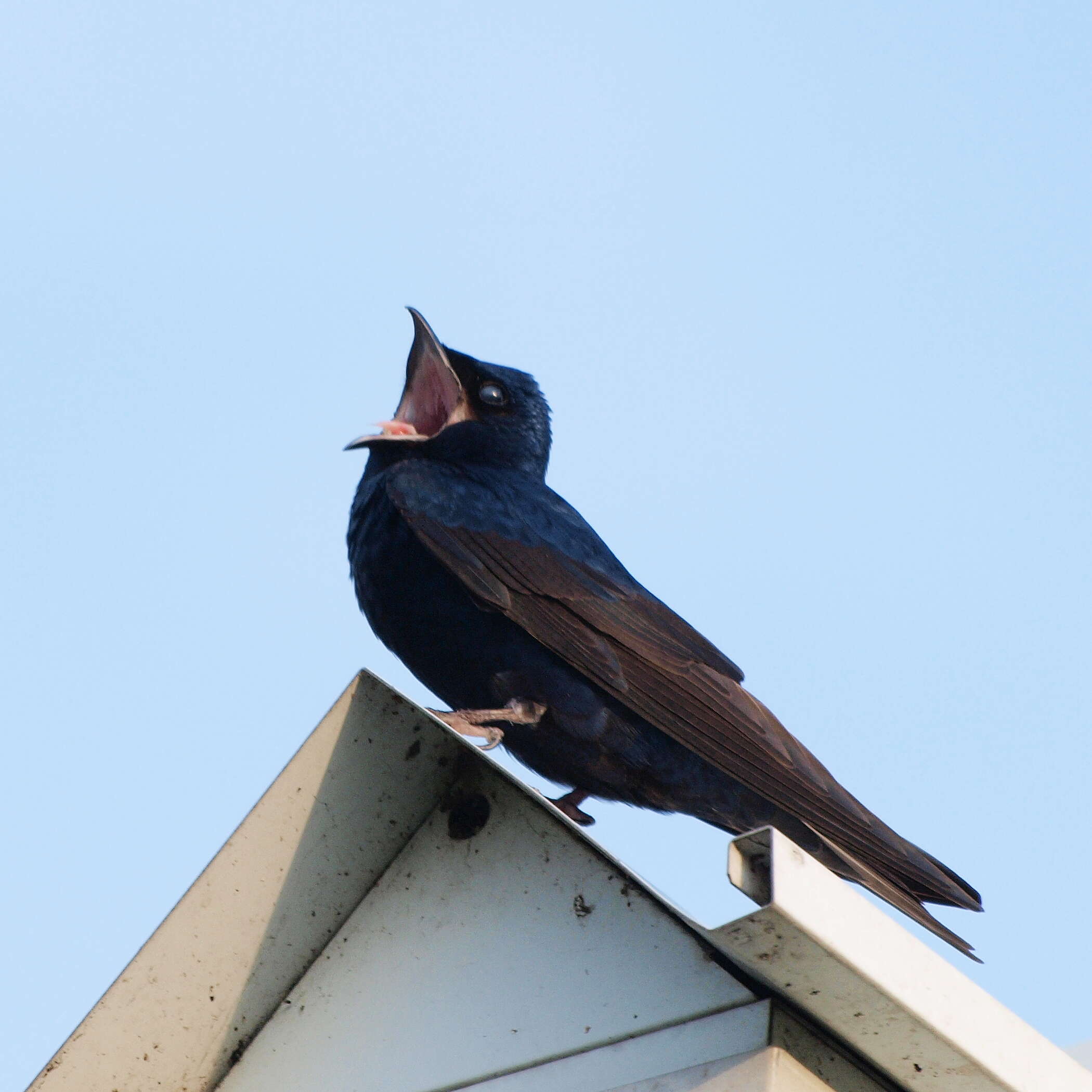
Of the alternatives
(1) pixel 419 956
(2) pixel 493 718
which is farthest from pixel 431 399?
(1) pixel 419 956

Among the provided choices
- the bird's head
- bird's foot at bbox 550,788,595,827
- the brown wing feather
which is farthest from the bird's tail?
the bird's head

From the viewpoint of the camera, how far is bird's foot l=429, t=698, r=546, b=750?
10.3 ft

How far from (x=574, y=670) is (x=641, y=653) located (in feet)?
0.55

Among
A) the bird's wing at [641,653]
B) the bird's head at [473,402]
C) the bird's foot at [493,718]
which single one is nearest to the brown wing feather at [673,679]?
the bird's wing at [641,653]

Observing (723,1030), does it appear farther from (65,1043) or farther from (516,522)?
(516,522)

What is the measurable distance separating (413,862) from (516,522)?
1.30 metres

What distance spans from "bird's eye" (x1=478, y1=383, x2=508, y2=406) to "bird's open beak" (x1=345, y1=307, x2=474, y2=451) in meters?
0.04

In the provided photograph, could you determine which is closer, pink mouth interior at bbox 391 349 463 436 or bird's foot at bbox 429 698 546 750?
bird's foot at bbox 429 698 546 750

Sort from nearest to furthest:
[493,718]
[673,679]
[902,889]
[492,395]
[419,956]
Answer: [419,956] < [902,889] < [493,718] < [673,679] < [492,395]

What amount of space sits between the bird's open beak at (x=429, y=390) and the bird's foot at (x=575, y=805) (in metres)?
1.13

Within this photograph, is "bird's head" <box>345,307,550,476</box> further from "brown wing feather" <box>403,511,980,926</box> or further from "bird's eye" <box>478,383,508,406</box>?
"brown wing feather" <box>403,511,980,926</box>

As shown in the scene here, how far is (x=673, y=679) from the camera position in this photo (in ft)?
10.9

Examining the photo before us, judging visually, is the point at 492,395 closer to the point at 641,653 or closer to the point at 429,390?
the point at 429,390

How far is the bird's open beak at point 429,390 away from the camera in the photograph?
4121mm
